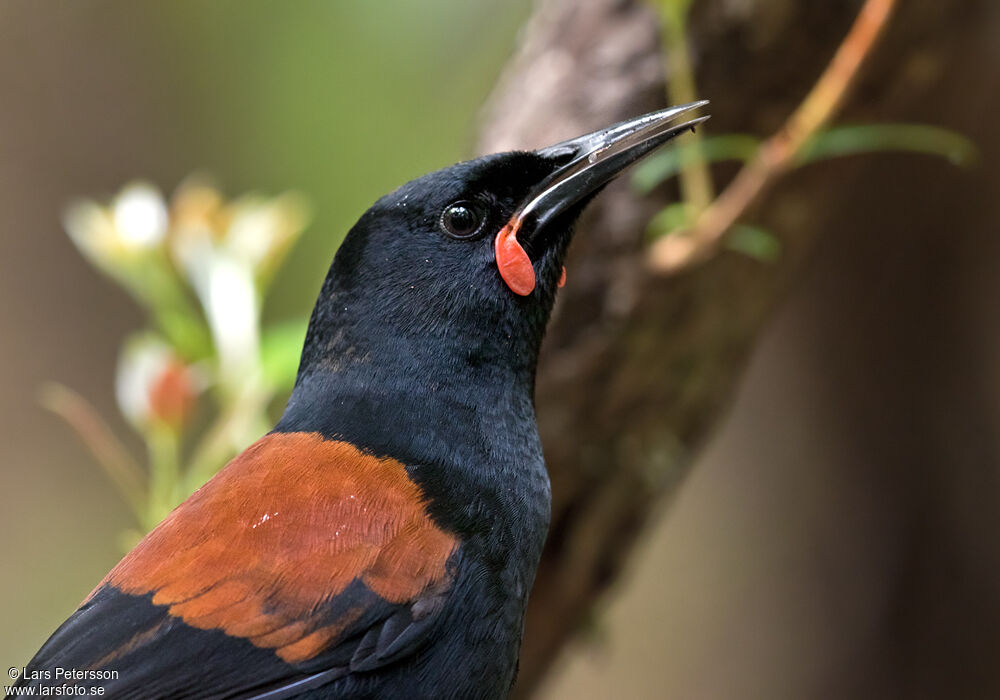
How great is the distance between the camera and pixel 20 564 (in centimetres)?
380

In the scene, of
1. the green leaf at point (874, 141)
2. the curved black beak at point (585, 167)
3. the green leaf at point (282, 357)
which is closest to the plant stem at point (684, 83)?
the green leaf at point (874, 141)

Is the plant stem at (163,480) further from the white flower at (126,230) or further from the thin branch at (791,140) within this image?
the thin branch at (791,140)

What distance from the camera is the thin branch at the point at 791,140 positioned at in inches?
67.7

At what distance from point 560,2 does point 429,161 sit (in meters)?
2.21

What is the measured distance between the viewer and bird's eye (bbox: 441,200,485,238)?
1540 mm

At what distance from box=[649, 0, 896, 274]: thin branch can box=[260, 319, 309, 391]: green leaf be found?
2.38 ft

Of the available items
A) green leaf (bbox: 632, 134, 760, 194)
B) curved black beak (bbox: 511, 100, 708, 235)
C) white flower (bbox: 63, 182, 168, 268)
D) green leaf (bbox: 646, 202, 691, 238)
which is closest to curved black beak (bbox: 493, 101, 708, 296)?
curved black beak (bbox: 511, 100, 708, 235)

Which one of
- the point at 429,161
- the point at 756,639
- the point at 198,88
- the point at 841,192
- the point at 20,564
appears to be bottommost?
the point at 756,639

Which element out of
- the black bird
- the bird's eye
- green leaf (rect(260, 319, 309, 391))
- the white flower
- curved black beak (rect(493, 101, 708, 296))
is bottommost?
the black bird

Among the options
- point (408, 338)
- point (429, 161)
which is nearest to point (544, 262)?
point (408, 338)

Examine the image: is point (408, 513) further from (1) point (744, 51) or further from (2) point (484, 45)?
(2) point (484, 45)

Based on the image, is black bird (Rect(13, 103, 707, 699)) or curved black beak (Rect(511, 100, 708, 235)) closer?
black bird (Rect(13, 103, 707, 699))

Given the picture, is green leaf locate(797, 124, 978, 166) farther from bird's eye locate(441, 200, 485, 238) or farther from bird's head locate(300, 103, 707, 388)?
Answer: bird's eye locate(441, 200, 485, 238)

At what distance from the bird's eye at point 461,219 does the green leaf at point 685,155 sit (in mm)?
381
